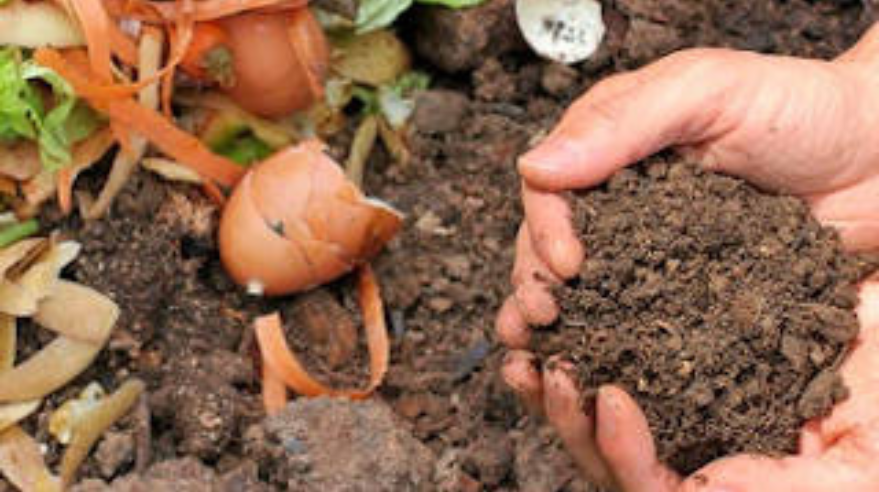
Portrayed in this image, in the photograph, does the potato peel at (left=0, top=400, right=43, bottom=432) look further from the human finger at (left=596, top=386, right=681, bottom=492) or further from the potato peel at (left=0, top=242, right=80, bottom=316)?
the human finger at (left=596, top=386, right=681, bottom=492)

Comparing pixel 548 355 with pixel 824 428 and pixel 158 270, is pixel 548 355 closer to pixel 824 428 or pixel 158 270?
pixel 824 428

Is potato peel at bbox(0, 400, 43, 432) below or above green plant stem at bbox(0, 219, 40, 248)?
below

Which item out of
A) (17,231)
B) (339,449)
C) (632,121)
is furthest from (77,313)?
(632,121)

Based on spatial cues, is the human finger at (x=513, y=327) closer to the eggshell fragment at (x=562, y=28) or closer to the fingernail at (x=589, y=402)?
the fingernail at (x=589, y=402)

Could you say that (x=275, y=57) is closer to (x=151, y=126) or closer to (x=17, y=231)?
(x=151, y=126)

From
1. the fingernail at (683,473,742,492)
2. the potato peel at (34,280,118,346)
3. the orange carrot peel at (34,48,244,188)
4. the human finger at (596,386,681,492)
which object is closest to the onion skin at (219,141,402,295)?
the orange carrot peel at (34,48,244,188)
